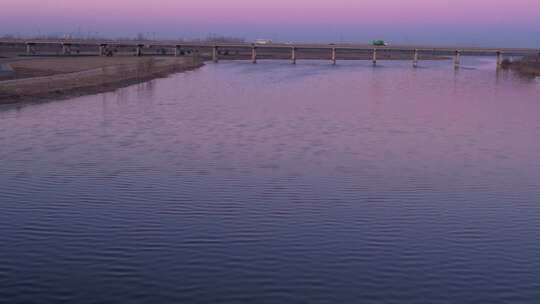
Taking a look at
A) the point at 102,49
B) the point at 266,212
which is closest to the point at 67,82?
the point at 266,212

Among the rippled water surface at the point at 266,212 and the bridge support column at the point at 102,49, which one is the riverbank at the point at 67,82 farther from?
the bridge support column at the point at 102,49

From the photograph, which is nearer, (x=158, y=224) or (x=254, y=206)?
(x=158, y=224)

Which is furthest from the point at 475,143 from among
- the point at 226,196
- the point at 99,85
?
the point at 99,85

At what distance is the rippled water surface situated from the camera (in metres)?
9.74

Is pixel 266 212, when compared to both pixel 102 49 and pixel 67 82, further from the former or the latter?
pixel 102 49

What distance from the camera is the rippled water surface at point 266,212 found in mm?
9742

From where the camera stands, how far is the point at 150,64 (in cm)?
7031

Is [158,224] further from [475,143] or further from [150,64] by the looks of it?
[150,64]

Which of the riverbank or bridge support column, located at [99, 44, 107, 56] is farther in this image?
bridge support column, located at [99, 44, 107, 56]

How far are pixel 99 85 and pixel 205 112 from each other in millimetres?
17756

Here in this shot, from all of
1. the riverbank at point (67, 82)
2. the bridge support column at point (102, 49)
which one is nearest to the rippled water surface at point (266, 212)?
the riverbank at point (67, 82)

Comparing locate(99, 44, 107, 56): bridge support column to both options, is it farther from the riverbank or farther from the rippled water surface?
the rippled water surface

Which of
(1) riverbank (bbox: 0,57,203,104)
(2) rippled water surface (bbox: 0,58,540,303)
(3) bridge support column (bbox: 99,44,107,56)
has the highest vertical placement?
(3) bridge support column (bbox: 99,44,107,56)

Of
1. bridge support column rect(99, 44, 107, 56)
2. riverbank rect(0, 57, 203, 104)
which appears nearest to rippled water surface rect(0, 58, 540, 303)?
riverbank rect(0, 57, 203, 104)
